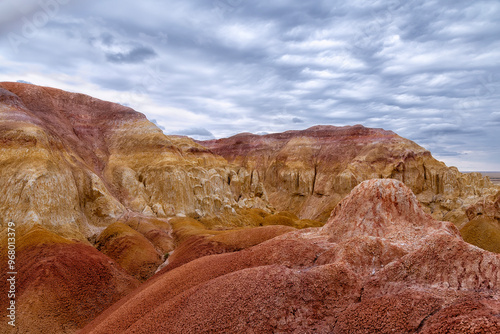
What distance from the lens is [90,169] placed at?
1480 inches

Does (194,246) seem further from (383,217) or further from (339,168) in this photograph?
(339,168)

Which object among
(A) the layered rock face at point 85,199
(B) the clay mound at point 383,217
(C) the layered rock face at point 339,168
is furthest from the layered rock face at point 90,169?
(B) the clay mound at point 383,217

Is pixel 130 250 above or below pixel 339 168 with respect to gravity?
below

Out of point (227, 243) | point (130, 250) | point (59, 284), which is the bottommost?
point (59, 284)

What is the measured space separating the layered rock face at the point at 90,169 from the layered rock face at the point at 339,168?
1885 cm

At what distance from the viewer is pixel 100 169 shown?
1665 inches

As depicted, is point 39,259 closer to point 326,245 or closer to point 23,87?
point 326,245

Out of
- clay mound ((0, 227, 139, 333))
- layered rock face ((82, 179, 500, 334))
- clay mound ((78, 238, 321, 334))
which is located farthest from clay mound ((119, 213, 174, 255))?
layered rock face ((82, 179, 500, 334))

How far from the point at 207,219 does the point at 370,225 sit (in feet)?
97.2

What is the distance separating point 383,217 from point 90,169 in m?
35.1

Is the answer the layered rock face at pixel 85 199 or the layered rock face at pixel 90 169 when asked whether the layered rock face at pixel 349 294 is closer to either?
the layered rock face at pixel 85 199

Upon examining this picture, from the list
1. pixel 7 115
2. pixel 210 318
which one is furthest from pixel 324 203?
pixel 210 318

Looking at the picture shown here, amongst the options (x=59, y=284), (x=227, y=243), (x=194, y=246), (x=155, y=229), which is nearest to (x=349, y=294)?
(x=227, y=243)

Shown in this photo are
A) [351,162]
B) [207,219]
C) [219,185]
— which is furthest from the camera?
[351,162]
